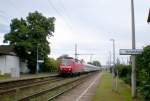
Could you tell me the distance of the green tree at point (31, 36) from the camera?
75500 millimetres

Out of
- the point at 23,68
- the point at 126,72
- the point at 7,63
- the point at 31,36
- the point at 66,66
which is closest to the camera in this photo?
the point at 126,72

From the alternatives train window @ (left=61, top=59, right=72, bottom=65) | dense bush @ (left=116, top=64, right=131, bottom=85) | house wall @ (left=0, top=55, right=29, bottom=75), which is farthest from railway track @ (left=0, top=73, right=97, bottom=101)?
house wall @ (left=0, top=55, right=29, bottom=75)

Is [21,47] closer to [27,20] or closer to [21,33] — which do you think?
[21,33]

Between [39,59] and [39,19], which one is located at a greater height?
[39,19]

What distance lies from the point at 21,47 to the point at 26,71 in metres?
8.16

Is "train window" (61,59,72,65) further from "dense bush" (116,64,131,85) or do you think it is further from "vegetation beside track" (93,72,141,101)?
"vegetation beside track" (93,72,141,101)

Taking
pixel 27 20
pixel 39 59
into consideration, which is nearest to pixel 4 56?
pixel 39 59

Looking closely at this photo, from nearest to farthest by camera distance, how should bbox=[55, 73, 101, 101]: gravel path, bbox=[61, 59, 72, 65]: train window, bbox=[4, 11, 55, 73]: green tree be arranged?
bbox=[55, 73, 101, 101]: gravel path < bbox=[61, 59, 72, 65]: train window < bbox=[4, 11, 55, 73]: green tree

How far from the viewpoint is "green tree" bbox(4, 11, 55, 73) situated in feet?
248

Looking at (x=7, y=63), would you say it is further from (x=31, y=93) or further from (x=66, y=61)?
(x=31, y=93)

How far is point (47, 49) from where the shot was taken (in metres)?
78.9

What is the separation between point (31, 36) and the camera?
77.6m

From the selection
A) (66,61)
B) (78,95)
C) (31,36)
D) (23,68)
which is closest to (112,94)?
(78,95)

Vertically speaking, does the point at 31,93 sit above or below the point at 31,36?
below
